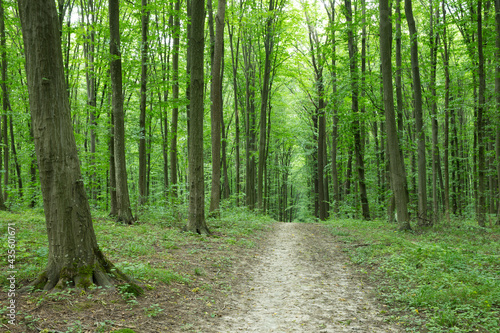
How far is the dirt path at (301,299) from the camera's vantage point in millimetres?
4402

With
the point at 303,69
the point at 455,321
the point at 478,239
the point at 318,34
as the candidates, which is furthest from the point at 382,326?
the point at 303,69

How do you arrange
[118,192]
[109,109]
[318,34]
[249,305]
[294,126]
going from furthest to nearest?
[294,126], [318,34], [109,109], [118,192], [249,305]

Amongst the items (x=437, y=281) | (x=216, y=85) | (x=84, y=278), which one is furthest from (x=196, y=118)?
(x=437, y=281)

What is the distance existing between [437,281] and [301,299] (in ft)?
7.94

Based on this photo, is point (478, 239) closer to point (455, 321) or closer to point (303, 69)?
point (455, 321)

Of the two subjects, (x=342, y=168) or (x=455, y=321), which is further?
(x=342, y=168)

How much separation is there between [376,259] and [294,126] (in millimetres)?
20756

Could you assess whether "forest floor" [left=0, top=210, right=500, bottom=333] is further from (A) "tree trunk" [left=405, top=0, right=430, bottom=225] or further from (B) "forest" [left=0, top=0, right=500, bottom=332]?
(A) "tree trunk" [left=405, top=0, right=430, bottom=225]

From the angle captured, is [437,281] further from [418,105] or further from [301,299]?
[418,105]

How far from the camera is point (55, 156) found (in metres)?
4.15

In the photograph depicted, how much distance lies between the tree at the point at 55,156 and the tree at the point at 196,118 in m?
5.35

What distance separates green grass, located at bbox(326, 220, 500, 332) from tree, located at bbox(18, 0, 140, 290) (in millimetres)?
4678

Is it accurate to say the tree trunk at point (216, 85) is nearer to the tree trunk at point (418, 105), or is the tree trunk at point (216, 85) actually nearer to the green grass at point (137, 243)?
the green grass at point (137, 243)

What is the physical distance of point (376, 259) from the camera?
7.66m
